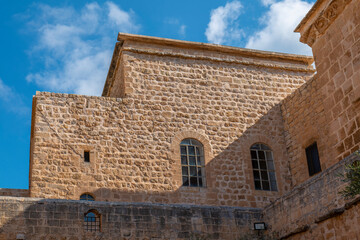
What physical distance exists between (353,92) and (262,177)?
4276mm

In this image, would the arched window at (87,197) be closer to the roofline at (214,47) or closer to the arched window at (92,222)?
the arched window at (92,222)

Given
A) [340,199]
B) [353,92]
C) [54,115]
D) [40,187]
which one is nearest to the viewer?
[340,199]

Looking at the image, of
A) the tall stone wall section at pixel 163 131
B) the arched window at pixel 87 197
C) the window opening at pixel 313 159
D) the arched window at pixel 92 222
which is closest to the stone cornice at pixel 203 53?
the tall stone wall section at pixel 163 131

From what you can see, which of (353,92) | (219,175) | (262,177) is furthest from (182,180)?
(353,92)

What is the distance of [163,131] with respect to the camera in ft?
44.9

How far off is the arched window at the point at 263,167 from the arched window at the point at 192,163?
1.43 meters

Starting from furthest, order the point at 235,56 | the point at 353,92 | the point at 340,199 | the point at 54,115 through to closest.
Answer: the point at 235,56, the point at 54,115, the point at 353,92, the point at 340,199

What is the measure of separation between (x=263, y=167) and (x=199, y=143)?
1796mm

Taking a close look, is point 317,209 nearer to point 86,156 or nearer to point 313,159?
point 313,159

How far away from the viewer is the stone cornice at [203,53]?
1434 centimetres

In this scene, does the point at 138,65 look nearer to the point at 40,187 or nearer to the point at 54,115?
the point at 54,115


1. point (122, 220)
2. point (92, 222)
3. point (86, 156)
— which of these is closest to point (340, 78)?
point (122, 220)

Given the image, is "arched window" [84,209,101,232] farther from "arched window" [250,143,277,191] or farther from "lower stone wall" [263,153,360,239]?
"arched window" [250,143,277,191]

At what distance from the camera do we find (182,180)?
13297 millimetres
